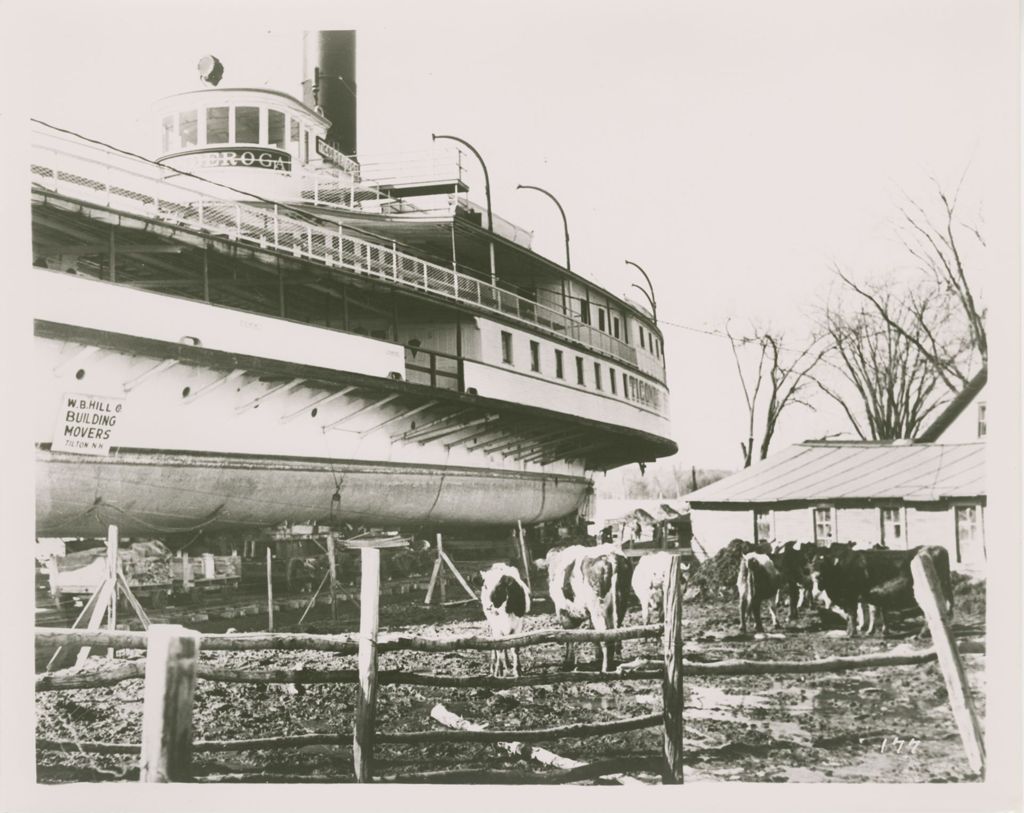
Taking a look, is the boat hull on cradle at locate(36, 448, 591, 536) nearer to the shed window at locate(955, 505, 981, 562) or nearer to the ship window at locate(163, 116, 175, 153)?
the ship window at locate(163, 116, 175, 153)

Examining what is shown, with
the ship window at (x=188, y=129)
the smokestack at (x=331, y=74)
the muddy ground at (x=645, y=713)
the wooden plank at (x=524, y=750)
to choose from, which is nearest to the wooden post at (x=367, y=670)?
the muddy ground at (x=645, y=713)

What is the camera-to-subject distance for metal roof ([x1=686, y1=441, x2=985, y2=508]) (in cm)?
454

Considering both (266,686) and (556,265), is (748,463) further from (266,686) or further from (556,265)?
(266,686)

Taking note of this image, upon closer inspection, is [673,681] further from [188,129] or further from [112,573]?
[188,129]

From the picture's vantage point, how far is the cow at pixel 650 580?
462 cm

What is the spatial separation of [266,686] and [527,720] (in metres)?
1.37

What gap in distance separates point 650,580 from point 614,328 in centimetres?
219

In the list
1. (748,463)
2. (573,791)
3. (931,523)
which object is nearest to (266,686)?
(573,791)

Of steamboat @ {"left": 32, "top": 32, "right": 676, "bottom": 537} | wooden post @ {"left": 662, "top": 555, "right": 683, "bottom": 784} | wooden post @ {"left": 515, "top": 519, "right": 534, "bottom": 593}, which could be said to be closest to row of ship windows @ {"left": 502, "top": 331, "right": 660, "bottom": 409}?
steamboat @ {"left": 32, "top": 32, "right": 676, "bottom": 537}

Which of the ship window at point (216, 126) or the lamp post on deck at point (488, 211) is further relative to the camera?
the ship window at point (216, 126)

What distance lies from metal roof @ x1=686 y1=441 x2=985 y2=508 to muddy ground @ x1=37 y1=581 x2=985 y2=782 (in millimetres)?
632

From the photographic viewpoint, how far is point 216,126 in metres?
6.06

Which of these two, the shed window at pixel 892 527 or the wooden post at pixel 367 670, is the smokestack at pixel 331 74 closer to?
the wooden post at pixel 367 670

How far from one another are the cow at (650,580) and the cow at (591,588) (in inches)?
2.7
